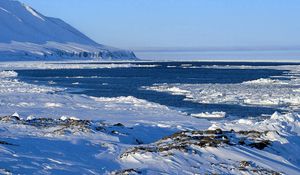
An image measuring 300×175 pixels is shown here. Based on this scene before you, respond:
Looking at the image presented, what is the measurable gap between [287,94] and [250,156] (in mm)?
23483

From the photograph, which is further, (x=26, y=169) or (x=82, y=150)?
(x=82, y=150)

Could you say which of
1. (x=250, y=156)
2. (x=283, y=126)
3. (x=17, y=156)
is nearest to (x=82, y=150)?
(x=17, y=156)

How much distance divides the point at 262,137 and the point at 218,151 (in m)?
2.21

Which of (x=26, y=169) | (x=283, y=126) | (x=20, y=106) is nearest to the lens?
(x=26, y=169)

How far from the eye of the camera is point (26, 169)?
32.9ft

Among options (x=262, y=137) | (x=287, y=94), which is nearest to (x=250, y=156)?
(x=262, y=137)

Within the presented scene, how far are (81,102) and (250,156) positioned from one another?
19056mm

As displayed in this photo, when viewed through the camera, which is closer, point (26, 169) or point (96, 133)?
point (26, 169)

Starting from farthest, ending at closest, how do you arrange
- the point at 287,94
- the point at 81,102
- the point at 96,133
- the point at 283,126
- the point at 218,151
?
the point at 287,94 < the point at 81,102 < the point at 283,126 < the point at 96,133 < the point at 218,151

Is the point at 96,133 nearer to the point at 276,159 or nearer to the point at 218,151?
the point at 218,151

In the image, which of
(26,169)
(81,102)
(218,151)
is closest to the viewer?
(26,169)

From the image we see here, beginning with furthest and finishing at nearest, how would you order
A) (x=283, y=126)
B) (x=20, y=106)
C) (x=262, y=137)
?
(x=20, y=106), (x=283, y=126), (x=262, y=137)

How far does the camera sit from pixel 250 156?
1156cm

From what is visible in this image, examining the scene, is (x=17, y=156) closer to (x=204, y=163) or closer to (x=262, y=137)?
(x=204, y=163)
